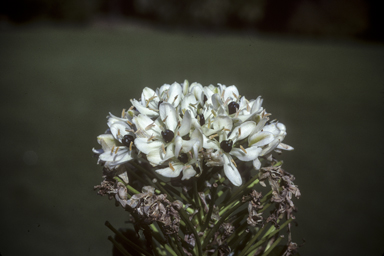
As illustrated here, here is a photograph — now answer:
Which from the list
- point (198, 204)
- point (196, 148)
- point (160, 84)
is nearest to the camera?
point (196, 148)

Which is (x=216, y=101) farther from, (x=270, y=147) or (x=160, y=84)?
(x=160, y=84)

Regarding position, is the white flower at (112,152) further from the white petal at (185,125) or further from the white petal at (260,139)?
the white petal at (260,139)

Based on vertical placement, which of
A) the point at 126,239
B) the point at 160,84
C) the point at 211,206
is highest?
the point at 211,206

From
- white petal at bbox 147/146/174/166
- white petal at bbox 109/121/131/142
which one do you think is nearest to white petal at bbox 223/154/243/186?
white petal at bbox 147/146/174/166

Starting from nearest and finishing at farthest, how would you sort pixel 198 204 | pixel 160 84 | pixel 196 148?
pixel 196 148 < pixel 198 204 < pixel 160 84

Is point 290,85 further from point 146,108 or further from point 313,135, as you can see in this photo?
point 146,108

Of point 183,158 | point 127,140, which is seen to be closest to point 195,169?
point 183,158

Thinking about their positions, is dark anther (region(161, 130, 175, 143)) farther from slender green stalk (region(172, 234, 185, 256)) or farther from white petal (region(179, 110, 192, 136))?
slender green stalk (region(172, 234, 185, 256))

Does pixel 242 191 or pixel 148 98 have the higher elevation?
pixel 148 98
